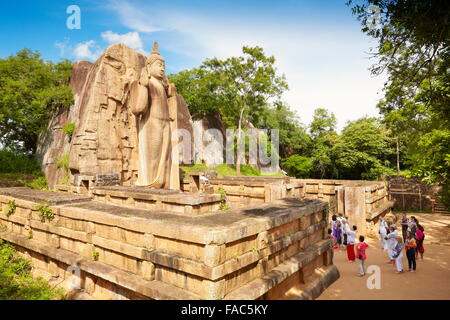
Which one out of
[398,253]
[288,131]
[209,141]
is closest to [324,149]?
[288,131]

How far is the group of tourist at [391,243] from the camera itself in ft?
23.1

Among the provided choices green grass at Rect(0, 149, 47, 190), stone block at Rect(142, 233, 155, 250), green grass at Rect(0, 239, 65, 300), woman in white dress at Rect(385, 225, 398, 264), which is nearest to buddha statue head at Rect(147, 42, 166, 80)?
green grass at Rect(0, 239, 65, 300)

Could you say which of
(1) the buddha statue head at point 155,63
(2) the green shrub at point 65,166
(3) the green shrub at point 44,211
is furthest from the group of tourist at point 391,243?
(2) the green shrub at point 65,166

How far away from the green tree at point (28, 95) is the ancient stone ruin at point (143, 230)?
21.0 ft

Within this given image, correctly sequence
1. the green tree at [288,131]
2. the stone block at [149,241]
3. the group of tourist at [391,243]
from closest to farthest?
the stone block at [149,241] → the group of tourist at [391,243] → the green tree at [288,131]

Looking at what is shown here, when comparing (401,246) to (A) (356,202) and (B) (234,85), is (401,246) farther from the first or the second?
(B) (234,85)

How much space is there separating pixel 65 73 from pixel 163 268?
57.9ft

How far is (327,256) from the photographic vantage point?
22.3ft

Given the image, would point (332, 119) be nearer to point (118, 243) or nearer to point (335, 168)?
point (335, 168)

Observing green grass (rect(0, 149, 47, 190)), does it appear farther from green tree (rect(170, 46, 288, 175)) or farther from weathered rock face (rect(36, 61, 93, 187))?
green tree (rect(170, 46, 288, 175))

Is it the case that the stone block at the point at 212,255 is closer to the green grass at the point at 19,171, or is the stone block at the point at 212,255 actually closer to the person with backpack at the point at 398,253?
the person with backpack at the point at 398,253

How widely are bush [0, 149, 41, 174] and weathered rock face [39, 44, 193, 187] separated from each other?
23.2ft

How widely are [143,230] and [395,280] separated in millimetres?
6433
